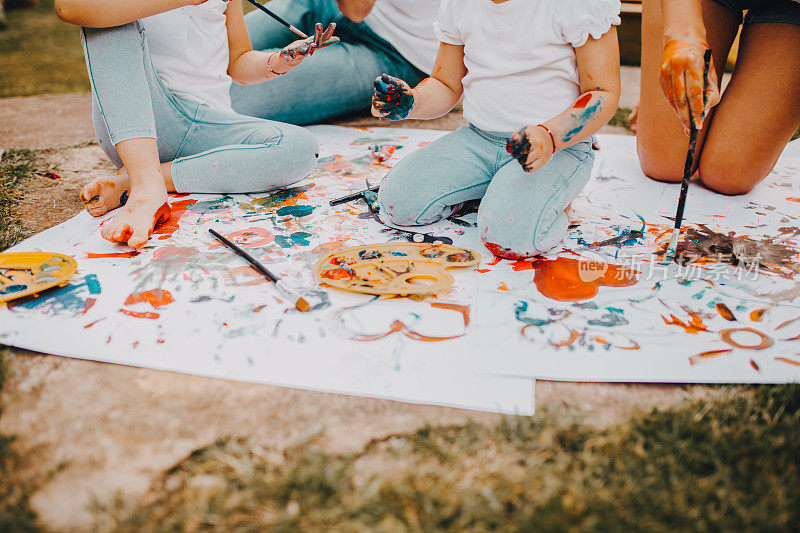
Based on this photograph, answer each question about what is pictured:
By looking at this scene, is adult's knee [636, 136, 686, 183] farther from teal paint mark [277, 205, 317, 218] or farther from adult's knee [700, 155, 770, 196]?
teal paint mark [277, 205, 317, 218]

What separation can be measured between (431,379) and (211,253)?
50 centimetres

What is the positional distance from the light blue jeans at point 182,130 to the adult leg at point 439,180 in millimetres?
255

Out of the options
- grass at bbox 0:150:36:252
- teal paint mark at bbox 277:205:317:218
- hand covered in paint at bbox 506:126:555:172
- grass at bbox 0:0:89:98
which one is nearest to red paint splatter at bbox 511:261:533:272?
hand covered in paint at bbox 506:126:555:172

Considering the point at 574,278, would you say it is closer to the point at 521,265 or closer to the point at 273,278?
the point at 521,265

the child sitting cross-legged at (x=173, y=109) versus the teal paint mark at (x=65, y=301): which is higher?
the child sitting cross-legged at (x=173, y=109)

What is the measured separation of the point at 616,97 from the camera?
3.26 ft

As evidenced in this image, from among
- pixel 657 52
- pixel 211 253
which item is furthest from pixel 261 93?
pixel 657 52

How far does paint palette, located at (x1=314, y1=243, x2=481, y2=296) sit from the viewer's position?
902 millimetres

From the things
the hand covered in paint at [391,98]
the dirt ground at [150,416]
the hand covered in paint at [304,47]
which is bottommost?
the dirt ground at [150,416]

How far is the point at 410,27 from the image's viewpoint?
168 cm

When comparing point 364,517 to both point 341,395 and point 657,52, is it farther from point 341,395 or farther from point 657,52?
point 657,52

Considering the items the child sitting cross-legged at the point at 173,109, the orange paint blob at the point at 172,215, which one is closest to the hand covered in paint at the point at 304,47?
the child sitting cross-legged at the point at 173,109

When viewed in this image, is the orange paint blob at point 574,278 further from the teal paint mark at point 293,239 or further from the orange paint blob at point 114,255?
the orange paint blob at point 114,255

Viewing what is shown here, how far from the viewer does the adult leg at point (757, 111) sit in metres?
1.23
